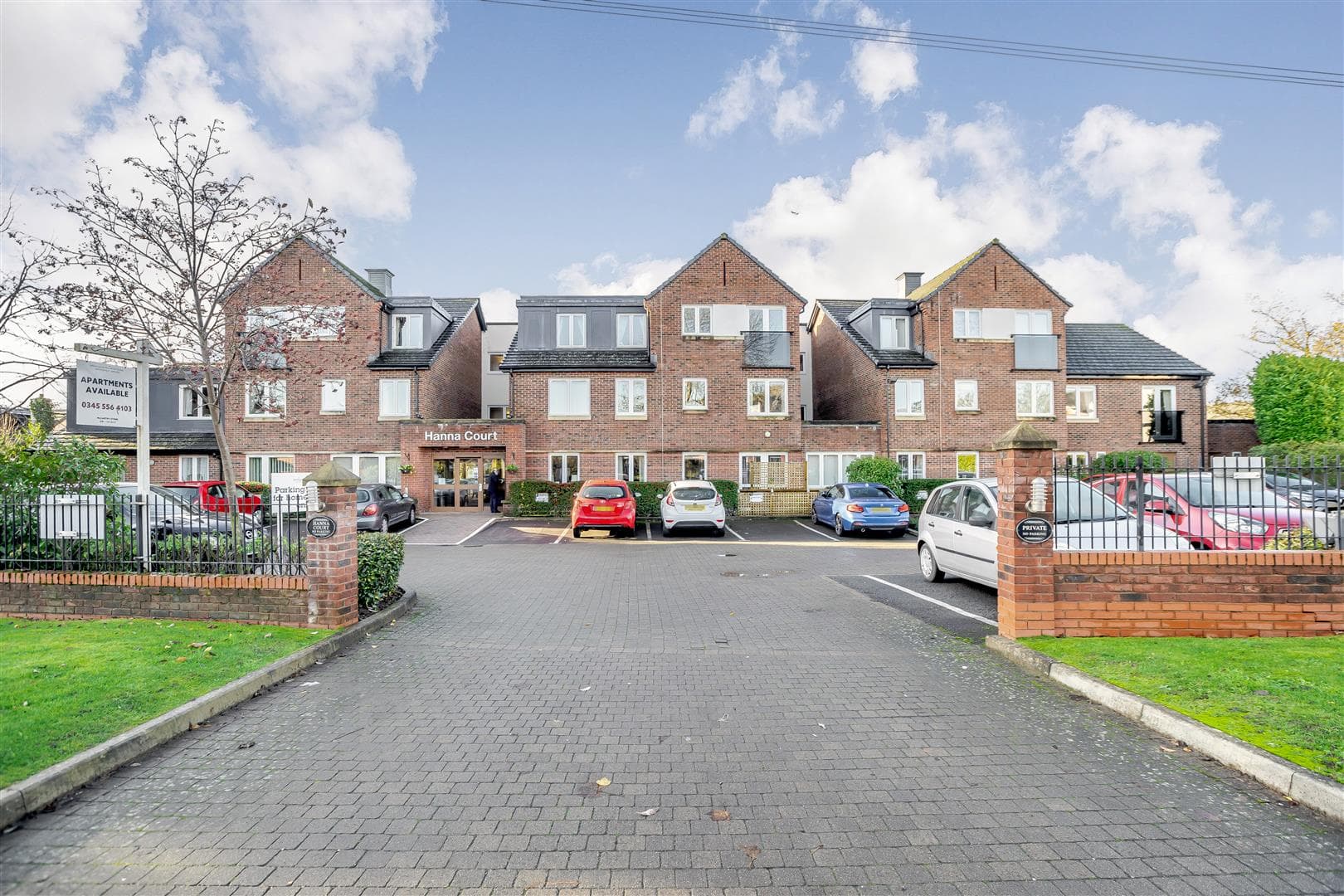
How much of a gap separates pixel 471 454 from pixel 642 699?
843 inches

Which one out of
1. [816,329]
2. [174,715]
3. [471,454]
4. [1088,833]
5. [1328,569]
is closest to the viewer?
[1088,833]

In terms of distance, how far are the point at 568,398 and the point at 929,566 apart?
1763cm

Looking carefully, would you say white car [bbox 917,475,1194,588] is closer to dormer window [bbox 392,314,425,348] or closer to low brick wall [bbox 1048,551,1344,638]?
low brick wall [bbox 1048,551,1344,638]

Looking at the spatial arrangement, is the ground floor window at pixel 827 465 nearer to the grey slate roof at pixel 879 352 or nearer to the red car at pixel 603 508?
the grey slate roof at pixel 879 352

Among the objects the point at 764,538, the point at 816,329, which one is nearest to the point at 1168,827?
the point at 764,538

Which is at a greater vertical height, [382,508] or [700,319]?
[700,319]

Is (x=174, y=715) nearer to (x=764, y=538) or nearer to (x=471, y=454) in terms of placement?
(x=764, y=538)

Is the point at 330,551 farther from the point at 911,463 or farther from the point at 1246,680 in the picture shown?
the point at 911,463

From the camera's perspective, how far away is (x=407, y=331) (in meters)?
27.2

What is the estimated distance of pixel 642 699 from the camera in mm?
5230

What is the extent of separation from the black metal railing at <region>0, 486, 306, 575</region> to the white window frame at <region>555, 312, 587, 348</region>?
65.2 feet

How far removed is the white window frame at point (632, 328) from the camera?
1074 inches

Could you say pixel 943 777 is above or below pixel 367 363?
below

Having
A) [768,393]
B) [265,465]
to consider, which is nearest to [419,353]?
[265,465]
